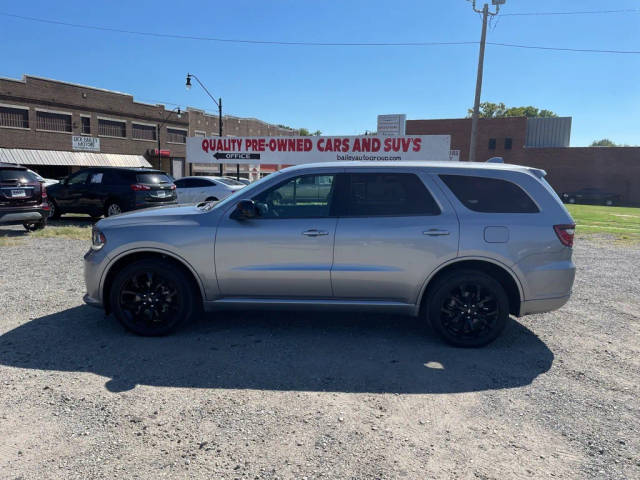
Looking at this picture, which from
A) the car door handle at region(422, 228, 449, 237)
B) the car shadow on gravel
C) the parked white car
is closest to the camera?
the car shadow on gravel

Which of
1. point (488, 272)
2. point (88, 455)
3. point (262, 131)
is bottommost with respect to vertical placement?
point (88, 455)

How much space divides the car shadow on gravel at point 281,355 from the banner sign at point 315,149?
14472 millimetres

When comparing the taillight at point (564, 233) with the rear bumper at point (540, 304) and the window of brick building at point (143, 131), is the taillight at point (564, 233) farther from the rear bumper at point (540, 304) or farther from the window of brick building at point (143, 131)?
the window of brick building at point (143, 131)

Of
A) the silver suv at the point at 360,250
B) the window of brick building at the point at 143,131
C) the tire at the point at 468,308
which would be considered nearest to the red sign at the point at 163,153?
the window of brick building at the point at 143,131

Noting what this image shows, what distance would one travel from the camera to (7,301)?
18.9 ft

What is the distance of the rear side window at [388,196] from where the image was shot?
14.8 ft

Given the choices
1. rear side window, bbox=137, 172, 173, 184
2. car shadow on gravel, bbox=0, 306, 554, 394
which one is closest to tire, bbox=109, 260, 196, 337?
car shadow on gravel, bbox=0, 306, 554, 394

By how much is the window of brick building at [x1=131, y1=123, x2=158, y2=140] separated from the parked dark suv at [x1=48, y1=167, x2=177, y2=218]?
3421 centimetres

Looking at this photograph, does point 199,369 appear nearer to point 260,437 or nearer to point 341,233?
point 260,437

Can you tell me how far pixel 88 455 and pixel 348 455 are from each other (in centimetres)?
155

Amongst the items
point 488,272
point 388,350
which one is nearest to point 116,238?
point 388,350

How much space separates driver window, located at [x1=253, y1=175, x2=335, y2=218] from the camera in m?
4.55

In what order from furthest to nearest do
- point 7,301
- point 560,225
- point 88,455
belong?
point 7,301
point 560,225
point 88,455

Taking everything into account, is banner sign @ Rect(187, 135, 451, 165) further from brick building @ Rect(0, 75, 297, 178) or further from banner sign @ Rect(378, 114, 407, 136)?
brick building @ Rect(0, 75, 297, 178)
